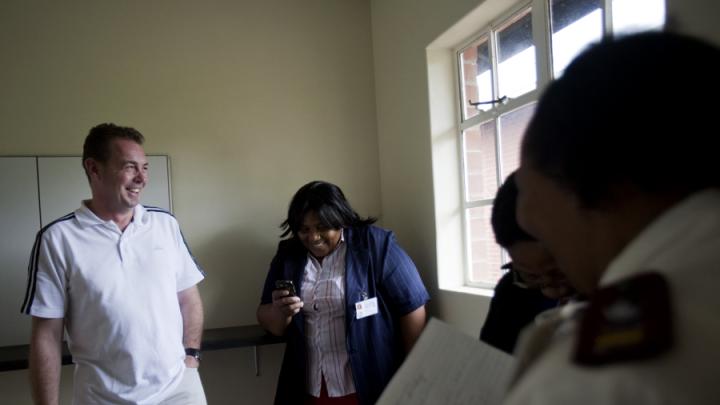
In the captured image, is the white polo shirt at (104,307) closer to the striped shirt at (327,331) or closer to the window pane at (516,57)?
the striped shirt at (327,331)

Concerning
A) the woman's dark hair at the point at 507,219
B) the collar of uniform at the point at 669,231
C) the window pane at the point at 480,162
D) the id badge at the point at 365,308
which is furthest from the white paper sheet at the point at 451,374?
the window pane at the point at 480,162

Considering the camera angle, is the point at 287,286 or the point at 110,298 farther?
the point at 287,286

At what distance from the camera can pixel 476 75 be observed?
2461mm

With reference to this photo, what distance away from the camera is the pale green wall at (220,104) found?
2668mm

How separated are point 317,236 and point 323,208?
13cm

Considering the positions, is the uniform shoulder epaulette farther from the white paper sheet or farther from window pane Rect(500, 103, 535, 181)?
window pane Rect(500, 103, 535, 181)

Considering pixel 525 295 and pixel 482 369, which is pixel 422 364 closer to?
pixel 482 369

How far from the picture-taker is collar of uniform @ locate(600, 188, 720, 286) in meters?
0.39

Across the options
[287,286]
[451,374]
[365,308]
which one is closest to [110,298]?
[287,286]

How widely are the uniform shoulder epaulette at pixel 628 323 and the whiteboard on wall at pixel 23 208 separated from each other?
2.87 meters

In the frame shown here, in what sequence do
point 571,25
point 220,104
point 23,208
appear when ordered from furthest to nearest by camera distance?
1. point 220,104
2. point 23,208
3. point 571,25

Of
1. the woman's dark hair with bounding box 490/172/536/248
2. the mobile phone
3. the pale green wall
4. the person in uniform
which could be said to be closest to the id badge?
the mobile phone

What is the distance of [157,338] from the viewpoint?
72.0 inches

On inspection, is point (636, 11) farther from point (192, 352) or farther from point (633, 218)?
point (192, 352)
